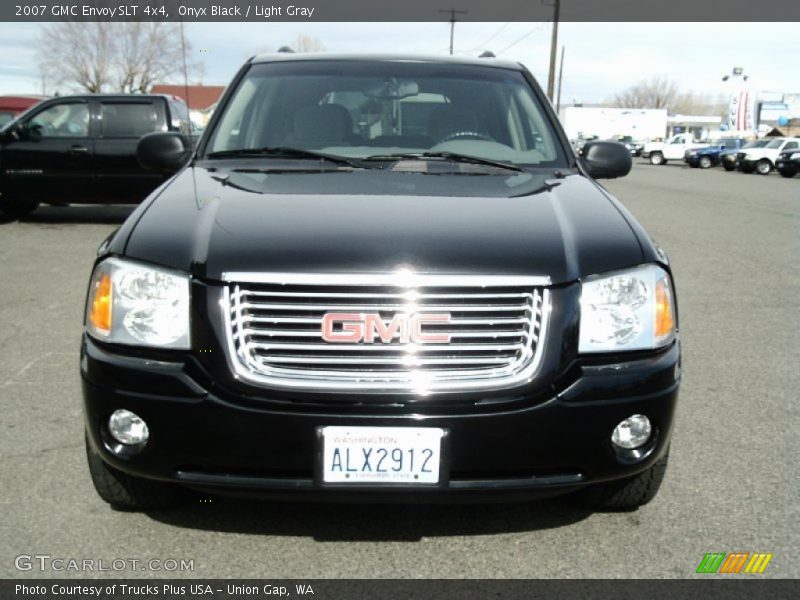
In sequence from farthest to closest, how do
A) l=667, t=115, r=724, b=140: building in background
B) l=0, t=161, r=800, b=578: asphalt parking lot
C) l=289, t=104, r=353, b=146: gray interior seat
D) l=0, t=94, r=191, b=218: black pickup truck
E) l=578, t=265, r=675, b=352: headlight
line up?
l=667, t=115, r=724, b=140: building in background, l=0, t=94, r=191, b=218: black pickup truck, l=289, t=104, r=353, b=146: gray interior seat, l=0, t=161, r=800, b=578: asphalt parking lot, l=578, t=265, r=675, b=352: headlight

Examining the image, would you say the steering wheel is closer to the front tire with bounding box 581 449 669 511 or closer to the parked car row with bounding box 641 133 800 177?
the front tire with bounding box 581 449 669 511

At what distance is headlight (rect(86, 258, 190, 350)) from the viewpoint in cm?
259

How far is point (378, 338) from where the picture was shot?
2.52m

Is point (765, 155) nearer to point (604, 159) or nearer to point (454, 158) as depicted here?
point (604, 159)

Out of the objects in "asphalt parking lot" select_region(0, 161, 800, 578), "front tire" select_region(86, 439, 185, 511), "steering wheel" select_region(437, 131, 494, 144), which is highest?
"steering wheel" select_region(437, 131, 494, 144)

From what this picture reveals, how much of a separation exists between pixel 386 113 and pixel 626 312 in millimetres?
1818

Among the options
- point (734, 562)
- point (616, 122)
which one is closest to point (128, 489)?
point (734, 562)

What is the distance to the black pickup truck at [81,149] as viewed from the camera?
37.3 feet

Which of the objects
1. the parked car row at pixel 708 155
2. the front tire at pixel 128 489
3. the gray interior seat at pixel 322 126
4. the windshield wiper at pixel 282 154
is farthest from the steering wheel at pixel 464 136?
the parked car row at pixel 708 155

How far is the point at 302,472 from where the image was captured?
8.38 feet

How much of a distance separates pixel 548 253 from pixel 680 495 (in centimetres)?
126

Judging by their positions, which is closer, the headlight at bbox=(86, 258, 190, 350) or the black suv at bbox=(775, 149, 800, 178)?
the headlight at bbox=(86, 258, 190, 350)

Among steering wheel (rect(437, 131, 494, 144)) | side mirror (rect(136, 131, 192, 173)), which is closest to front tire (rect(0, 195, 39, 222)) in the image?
side mirror (rect(136, 131, 192, 173))

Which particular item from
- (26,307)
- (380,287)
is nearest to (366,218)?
(380,287)
